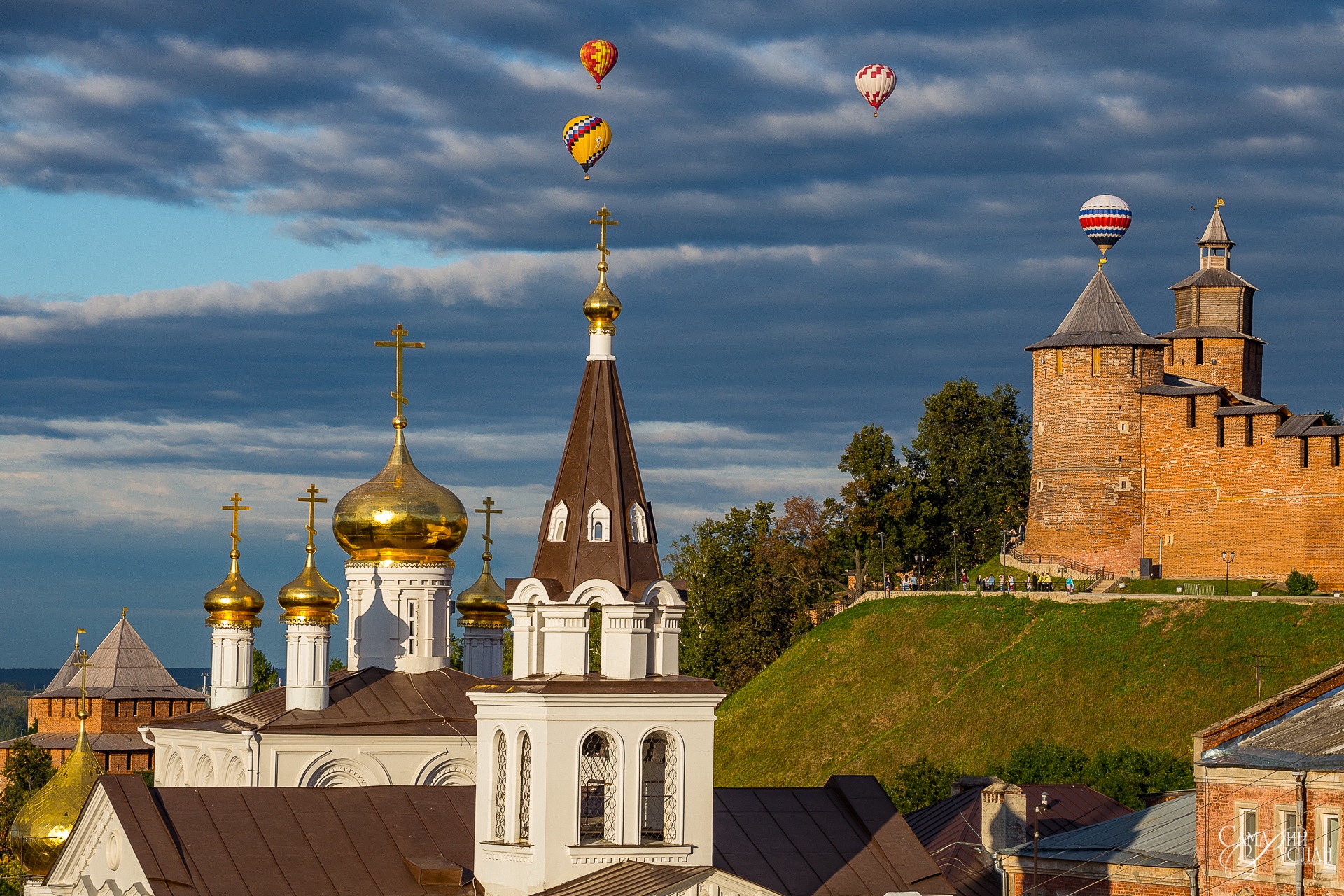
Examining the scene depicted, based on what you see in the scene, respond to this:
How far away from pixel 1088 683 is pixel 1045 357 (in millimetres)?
12301

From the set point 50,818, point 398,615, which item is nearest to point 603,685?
point 398,615

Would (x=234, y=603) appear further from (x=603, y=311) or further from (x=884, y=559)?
(x=884, y=559)

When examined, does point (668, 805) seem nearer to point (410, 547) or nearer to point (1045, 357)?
point (410, 547)

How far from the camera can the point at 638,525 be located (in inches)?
730

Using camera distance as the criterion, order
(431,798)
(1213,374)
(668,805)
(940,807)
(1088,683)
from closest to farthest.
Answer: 1. (668,805)
2. (431,798)
3. (940,807)
4. (1088,683)
5. (1213,374)

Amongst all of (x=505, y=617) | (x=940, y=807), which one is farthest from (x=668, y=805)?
(x=940, y=807)

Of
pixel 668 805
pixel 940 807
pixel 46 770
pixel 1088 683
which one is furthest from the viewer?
Result: pixel 1088 683

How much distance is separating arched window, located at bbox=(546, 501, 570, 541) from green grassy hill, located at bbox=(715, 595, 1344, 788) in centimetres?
3006

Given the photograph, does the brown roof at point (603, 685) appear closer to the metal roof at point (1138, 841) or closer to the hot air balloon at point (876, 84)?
the metal roof at point (1138, 841)

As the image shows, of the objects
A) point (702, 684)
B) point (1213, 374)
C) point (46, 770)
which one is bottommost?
point (46, 770)

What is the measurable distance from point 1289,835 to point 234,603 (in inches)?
660

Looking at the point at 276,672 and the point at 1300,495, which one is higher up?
the point at 1300,495

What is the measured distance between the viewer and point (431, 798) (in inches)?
811

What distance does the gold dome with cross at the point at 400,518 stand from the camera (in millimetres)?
28562
